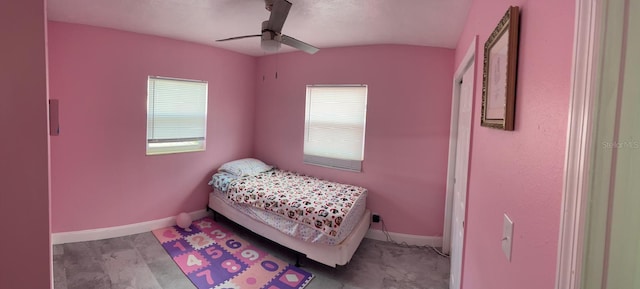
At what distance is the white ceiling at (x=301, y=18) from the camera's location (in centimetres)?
212

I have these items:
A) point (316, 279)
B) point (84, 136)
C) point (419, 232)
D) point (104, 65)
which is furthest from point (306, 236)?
point (104, 65)

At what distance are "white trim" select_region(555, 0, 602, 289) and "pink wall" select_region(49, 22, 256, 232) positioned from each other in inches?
143

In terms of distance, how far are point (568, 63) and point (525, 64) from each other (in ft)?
1.00

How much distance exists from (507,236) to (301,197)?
6.92 feet

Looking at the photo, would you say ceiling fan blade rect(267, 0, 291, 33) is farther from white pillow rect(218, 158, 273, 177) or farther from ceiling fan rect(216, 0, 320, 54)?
white pillow rect(218, 158, 273, 177)

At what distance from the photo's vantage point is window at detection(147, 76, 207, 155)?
10.5 ft

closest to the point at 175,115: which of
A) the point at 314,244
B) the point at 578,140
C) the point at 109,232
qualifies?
the point at 109,232

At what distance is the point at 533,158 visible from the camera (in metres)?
0.74

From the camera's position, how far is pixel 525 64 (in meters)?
0.83

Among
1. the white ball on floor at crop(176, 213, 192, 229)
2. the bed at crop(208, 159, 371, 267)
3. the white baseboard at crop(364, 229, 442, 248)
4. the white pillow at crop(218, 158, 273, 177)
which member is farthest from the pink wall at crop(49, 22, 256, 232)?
the white baseboard at crop(364, 229, 442, 248)

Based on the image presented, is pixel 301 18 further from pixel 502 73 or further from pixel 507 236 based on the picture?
pixel 507 236

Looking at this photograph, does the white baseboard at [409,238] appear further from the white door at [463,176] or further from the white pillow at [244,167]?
the white pillow at [244,167]

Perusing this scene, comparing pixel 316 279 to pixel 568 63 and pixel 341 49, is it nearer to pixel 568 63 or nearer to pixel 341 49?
pixel 568 63

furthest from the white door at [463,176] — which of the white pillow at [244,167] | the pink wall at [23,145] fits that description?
the white pillow at [244,167]
